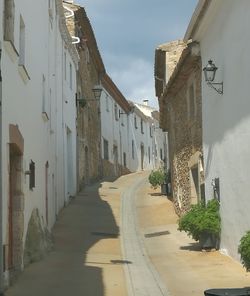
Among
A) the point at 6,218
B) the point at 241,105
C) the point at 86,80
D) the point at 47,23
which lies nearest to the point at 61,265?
the point at 6,218

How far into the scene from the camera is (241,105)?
10430mm

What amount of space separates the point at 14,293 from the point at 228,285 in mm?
3207

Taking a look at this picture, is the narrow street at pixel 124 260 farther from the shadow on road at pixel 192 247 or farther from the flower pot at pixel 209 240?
the flower pot at pixel 209 240

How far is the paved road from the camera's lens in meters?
9.13

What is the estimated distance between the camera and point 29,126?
11555mm

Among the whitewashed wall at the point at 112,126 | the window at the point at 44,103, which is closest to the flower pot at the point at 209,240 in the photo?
the window at the point at 44,103

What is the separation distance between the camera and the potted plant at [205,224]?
41.4ft

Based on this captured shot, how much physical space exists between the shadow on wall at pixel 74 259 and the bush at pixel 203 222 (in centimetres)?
190

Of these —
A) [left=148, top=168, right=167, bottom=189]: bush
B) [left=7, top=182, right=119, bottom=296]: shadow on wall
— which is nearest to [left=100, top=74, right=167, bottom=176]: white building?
[left=148, top=168, right=167, bottom=189]: bush

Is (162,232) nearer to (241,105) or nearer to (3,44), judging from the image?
(241,105)

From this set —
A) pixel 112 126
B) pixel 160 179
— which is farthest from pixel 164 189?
pixel 112 126

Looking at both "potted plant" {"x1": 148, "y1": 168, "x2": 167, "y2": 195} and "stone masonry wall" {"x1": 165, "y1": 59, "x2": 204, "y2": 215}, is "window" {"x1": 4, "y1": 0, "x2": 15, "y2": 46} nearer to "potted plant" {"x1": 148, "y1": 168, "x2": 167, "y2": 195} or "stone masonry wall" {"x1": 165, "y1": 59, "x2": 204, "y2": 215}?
"stone masonry wall" {"x1": 165, "y1": 59, "x2": 204, "y2": 215}

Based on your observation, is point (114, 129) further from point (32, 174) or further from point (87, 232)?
point (32, 174)

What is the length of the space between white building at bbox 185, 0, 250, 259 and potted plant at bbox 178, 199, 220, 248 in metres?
0.31
